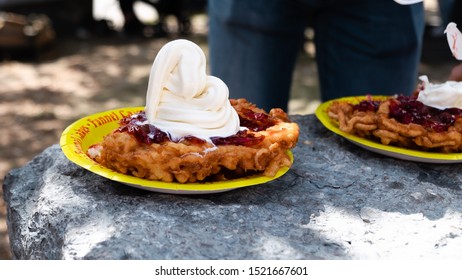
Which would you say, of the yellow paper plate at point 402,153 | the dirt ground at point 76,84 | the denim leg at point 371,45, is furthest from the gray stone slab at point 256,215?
the dirt ground at point 76,84

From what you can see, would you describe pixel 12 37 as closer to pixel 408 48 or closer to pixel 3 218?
pixel 3 218

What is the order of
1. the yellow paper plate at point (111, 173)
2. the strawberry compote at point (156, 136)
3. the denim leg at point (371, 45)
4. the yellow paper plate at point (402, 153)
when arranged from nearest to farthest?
the yellow paper plate at point (111, 173) < the strawberry compote at point (156, 136) < the yellow paper plate at point (402, 153) < the denim leg at point (371, 45)

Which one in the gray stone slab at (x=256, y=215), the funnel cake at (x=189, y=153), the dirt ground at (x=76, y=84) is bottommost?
the dirt ground at (x=76, y=84)

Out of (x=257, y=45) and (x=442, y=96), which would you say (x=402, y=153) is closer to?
(x=442, y=96)

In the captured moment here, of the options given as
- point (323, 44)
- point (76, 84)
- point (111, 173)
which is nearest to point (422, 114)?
point (323, 44)

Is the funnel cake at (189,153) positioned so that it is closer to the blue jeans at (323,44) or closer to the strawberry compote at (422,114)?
the strawberry compote at (422,114)

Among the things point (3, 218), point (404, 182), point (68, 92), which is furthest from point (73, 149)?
point (68, 92)

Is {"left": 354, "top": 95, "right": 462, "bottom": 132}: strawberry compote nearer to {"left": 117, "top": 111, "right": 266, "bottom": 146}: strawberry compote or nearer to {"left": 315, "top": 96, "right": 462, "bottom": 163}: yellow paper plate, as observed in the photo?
{"left": 315, "top": 96, "right": 462, "bottom": 163}: yellow paper plate
